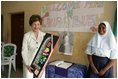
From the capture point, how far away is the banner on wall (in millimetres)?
2088

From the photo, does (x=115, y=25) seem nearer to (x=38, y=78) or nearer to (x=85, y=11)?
(x=85, y=11)

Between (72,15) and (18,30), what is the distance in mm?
1682

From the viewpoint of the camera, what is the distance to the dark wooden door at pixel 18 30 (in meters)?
3.43

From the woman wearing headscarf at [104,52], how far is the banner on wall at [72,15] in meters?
0.40

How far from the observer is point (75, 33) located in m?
2.32

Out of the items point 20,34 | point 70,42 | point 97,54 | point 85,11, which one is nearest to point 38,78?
point 97,54

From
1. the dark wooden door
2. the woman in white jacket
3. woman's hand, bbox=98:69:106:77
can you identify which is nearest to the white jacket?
the woman in white jacket

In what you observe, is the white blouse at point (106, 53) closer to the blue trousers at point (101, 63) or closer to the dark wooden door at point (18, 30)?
the blue trousers at point (101, 63)

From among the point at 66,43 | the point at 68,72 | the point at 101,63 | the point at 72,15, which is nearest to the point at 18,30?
the point at 66,43

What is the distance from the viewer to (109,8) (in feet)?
6.41

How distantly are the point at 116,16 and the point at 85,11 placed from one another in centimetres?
46

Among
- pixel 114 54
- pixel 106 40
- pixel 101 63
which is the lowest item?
pixel 101 63

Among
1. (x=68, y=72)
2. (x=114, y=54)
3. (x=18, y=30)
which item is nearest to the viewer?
(x=114, y=54)

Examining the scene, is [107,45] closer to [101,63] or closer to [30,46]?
[101,63]
